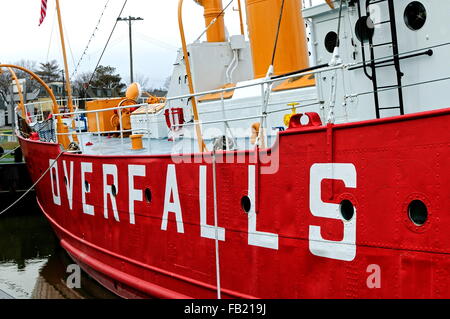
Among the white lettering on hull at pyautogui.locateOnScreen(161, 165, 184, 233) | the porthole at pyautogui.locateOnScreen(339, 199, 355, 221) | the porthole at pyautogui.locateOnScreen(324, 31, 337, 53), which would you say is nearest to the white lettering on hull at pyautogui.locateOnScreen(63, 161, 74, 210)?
the white lettering on hull at pyautogui.locateOnScreen(161, 165, 184, 233)

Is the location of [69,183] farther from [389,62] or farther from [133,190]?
[389,62]

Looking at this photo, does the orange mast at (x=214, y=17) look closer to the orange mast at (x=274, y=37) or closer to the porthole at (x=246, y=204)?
the orange mast at (x=274, y=37)

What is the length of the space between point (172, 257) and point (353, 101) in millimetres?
3448

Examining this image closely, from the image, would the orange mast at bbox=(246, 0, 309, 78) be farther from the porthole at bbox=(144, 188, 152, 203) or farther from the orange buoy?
the porthole at bbox=(144, 188, 152, 203)

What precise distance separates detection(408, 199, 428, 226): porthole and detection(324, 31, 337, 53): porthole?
3143 mm

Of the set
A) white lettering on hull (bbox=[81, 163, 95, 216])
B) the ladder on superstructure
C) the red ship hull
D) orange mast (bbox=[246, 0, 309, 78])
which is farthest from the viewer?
white lettering on hull (bbox=[81, 163, 95, 216])

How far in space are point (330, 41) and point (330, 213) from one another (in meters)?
2.85

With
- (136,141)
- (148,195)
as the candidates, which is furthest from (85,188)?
(148,195)

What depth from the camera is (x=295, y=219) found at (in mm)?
5812

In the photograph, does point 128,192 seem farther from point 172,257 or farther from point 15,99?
point 15,99

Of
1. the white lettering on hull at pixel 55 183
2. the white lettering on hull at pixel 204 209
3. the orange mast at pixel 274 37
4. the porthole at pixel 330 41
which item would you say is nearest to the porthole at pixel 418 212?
the white lettering on hull at pixel 204 209

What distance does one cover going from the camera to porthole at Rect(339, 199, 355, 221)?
530 centimetres

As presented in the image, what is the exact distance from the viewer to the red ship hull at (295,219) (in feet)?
15.1
